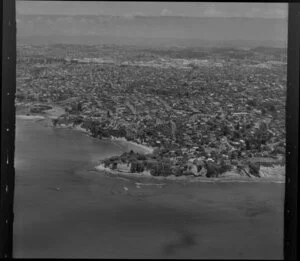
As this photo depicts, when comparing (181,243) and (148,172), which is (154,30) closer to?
(148,172)

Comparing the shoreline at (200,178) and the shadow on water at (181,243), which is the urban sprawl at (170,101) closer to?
the shoreline at (200,178)

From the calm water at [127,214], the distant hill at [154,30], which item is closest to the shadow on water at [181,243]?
the calm water at [127,214]

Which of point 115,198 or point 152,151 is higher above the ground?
point 152,151

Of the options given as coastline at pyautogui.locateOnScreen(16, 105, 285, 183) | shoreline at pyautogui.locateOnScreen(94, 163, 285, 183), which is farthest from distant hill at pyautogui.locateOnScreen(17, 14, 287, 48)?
shoreline at pyautogui.locateOnScreen(94, 163, 285, 183)

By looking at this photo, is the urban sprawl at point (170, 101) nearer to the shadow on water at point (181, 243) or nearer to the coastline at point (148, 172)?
the coastline at point (148, 172)

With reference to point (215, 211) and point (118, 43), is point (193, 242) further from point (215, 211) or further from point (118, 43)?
point (118, 43)

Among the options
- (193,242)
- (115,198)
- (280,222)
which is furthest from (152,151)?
(280,222)

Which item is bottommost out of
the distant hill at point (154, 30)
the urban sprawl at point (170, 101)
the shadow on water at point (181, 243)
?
the shadow on water at point (181, 243)

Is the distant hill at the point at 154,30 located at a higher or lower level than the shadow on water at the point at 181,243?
higher
